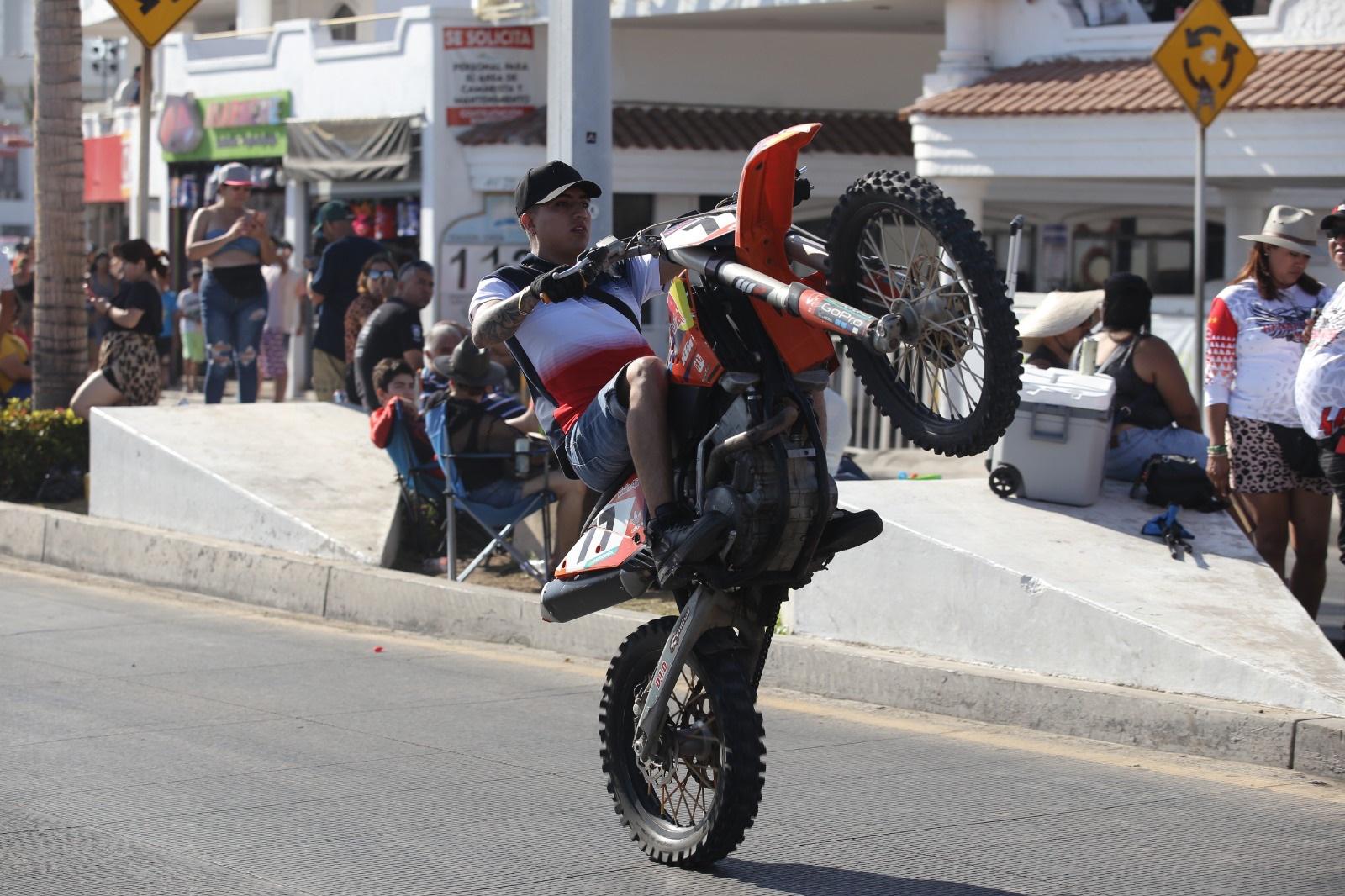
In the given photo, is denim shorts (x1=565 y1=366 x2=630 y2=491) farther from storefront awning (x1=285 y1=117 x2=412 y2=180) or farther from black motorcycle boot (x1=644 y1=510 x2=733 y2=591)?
storefront awning (x1=285 y1=117 x2=412 y2=180)

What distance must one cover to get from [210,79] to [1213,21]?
19.9 m

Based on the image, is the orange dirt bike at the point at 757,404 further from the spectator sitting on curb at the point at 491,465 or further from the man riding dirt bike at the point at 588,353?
the spectator sitting on curb at the point at 491,465

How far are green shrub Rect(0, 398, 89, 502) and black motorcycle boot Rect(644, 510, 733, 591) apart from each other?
29.7ft

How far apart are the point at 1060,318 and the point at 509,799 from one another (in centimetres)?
464

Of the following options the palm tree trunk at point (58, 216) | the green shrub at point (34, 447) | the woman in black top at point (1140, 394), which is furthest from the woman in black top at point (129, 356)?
the woman in black top at point (1140, 394)

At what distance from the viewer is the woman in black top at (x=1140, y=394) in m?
8.90

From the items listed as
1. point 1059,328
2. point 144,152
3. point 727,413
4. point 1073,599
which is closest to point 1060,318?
point 1059,328

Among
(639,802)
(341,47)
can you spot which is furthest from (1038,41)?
(639,802)

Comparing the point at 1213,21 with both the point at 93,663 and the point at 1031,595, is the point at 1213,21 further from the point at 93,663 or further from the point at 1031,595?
the point at 93,663

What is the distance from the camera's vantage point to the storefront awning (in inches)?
982

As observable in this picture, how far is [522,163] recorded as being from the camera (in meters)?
24.2

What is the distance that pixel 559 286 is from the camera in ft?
17.1

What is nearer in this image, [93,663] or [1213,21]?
[93,663]

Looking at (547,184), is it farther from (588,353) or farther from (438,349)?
(438,349)
